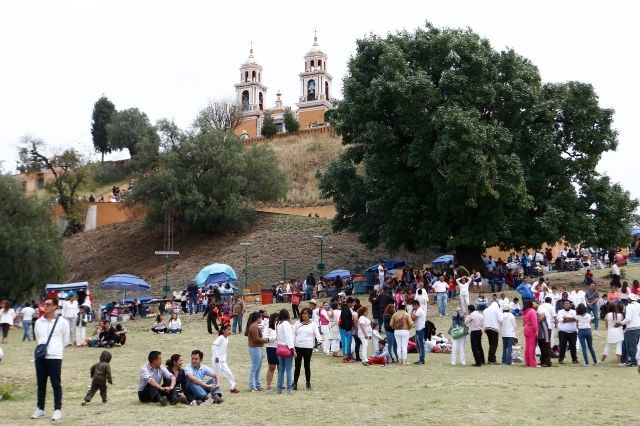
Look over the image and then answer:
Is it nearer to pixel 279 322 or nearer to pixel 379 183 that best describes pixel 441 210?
pixel 379 183

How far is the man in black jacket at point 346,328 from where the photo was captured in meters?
16.8

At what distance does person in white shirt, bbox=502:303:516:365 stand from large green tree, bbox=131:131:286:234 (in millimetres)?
34723

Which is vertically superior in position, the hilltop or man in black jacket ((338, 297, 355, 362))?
the hilltop

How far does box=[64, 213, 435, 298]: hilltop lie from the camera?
43.9 meters

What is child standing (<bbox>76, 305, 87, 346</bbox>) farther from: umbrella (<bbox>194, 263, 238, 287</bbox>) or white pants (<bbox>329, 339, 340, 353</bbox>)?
umbrella (<bbox>194, 263, 238, 287</bbox>)

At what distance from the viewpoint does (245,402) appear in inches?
461

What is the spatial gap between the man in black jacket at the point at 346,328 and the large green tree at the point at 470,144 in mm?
13986

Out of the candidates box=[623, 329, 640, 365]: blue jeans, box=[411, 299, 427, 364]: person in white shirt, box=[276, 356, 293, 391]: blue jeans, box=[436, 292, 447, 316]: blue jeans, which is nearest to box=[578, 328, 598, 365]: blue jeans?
box=[623, 329, 640, 365]: blue jeans

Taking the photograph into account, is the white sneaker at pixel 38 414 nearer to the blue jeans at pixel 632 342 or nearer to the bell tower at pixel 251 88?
the blue jeans at pixel 632 342

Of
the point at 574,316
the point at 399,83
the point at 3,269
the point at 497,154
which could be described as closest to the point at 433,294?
the point at 497,154

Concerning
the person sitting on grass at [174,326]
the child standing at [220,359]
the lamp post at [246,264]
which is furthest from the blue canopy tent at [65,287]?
the child standing at [220,359]

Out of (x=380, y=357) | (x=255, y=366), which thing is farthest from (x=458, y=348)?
(x=255, y=366)

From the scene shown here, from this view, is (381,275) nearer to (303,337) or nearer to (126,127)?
(303,337)

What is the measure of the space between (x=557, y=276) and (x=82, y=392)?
23.6 meters
